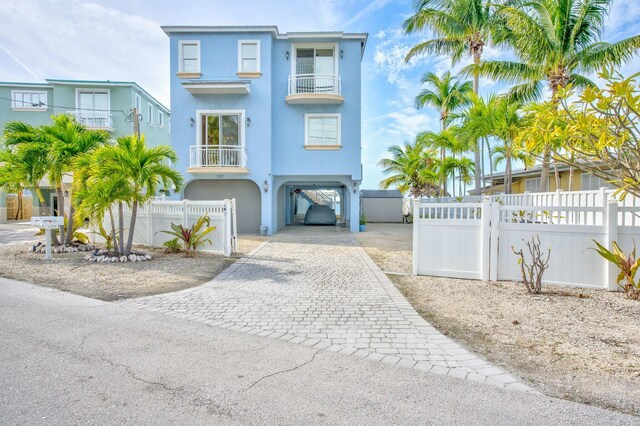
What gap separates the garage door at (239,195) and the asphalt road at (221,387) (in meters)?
14.7

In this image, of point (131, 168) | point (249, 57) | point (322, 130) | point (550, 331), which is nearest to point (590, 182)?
point (322, 130)

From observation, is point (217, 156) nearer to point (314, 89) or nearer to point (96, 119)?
point (314, 89)

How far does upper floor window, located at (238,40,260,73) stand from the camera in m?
17.6

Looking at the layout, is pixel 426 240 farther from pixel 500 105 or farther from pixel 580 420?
pixel 500 105

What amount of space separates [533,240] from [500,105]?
856cm

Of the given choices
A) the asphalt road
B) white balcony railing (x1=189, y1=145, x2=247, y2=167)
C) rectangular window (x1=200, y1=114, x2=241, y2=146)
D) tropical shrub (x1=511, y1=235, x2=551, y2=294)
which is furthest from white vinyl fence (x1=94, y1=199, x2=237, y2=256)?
tropical shrub (x1=511, y1=235, x2=551, y2=294)

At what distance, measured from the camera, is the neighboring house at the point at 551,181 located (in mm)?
18625

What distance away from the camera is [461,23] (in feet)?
66.4

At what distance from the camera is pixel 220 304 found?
19.3 ft

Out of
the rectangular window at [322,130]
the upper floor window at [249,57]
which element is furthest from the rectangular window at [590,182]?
the upper floor window at [249,57]

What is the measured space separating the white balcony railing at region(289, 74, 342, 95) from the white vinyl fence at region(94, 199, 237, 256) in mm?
8653

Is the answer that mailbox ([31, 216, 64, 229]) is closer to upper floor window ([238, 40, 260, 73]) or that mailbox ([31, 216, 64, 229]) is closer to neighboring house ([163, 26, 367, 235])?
neighboring house ([163, 26, 367, 235])

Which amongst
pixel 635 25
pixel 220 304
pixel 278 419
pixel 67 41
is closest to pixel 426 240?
pixel 220 304

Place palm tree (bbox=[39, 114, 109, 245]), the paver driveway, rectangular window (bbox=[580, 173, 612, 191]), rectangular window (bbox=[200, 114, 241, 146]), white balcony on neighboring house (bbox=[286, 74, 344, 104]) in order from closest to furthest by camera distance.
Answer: the paver driveway → palm tree (bbox=[39, 114, 109, 245]) → white balcony on neighboring house (bbox=[286, 74, 344, 104]) → rectangular window (bbox=[200, 114, 241, 146]) → rectangular window (bbox=[580, 173, 612, 191])
